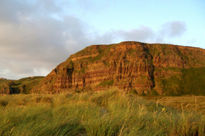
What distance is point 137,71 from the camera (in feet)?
414

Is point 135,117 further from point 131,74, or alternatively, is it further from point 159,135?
point 131,74

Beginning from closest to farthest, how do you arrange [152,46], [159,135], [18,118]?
[159,135], [18,118], [152,46]

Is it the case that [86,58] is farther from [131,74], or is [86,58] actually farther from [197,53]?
[197,53]

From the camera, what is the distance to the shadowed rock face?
117 metres

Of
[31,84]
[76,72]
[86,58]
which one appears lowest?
[31,84]

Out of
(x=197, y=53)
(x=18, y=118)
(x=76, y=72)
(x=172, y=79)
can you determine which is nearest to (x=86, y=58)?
(x=76, y=72)

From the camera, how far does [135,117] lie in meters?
4.33

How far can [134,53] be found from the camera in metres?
135

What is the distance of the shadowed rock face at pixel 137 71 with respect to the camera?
11681 centimetres

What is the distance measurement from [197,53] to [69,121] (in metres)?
157

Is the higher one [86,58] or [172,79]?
[86,58]

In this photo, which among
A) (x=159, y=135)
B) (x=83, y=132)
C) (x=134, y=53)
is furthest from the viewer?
(x=134, y=53)

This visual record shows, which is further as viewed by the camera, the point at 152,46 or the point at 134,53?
the point at 152,46

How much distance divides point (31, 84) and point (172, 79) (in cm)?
11586
